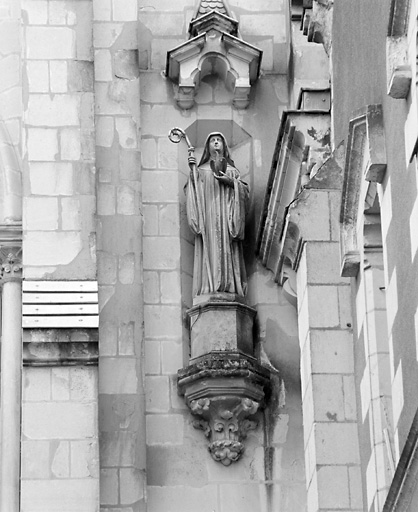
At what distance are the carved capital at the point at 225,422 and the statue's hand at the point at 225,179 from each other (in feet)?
5.47

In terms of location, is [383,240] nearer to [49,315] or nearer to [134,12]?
[49,315]

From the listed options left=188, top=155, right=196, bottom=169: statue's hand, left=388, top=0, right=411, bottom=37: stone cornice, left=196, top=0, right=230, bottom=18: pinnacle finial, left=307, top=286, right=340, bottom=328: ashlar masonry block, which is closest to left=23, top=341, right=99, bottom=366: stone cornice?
left=188, top=155, right=196, bottom=169: statue's hand

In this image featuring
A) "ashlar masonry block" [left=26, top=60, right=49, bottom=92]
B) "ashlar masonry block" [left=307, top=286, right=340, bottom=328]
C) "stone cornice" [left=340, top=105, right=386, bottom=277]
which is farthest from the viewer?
"ashlar masonry block" [left=26, top=60, right=49, bottom=92]

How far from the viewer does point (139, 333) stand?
52.7ft

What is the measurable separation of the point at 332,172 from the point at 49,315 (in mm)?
2573

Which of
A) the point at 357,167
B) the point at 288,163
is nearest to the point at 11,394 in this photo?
the point at 288,163

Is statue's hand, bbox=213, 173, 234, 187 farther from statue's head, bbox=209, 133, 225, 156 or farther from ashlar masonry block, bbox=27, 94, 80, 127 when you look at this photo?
ashlar masonry block, bbox=27, 94, 80, 127

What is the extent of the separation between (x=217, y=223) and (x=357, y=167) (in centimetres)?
332

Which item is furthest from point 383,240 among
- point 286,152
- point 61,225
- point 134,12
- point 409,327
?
point 134,12

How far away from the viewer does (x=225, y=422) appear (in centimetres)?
1577

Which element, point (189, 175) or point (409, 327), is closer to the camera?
point (409, 327)

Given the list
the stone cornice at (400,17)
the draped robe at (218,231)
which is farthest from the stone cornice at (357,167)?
the draped robe at (218,231)

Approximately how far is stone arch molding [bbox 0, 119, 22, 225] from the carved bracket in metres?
1.90

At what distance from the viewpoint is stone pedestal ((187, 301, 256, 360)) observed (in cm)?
1587
